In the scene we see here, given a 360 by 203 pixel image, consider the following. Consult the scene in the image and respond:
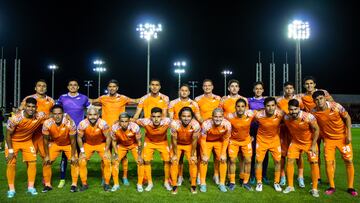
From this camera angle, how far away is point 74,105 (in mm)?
8117

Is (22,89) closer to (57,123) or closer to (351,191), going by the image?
(57,123)

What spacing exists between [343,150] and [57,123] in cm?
589

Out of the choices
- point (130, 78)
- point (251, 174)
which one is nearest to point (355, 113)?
point (251, 174)

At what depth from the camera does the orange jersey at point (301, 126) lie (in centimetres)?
719

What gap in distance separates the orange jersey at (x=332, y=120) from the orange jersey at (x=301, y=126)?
0.28m

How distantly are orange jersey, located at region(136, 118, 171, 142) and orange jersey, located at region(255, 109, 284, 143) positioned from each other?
196 centimetres

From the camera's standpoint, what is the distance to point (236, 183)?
8.02 metres

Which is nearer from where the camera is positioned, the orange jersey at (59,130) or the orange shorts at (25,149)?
the orange shorts at (25,149)

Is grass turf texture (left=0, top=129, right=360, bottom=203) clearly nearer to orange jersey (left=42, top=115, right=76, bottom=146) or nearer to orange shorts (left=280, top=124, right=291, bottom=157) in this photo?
orange shorts (left=280, top=124, right=291, bottom=157)

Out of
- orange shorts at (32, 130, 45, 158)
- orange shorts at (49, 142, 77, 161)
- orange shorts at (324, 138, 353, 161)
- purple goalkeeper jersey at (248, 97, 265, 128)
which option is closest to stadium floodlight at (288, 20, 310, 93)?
purple goalkeeper jersey at (248, 97, 265, 128)

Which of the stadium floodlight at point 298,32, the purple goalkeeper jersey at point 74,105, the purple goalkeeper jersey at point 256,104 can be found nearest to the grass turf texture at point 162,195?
the purple goalkeeper jersey at point 74,105

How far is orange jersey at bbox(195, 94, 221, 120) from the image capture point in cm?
819

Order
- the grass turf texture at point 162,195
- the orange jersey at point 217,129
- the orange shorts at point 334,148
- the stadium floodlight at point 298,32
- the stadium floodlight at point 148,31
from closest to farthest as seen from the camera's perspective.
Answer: the grass turf texture at point 162,195
the orange shorts at point 334,148
the orange jersey at point 217,129
the stadium floodlight at point 298,32
the stadium floodlight at point 148,31

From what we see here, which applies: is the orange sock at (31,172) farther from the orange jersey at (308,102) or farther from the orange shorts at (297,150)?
the orange jersey at (308,102)
